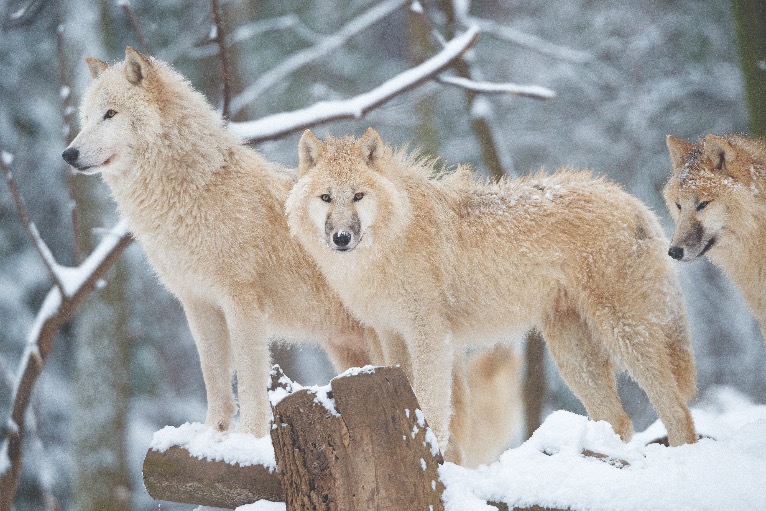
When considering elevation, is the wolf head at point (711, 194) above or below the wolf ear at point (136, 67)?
below

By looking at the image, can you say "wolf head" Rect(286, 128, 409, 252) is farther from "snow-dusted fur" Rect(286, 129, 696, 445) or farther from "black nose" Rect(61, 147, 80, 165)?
"black nose" Rect(61, 147, 80, 165)

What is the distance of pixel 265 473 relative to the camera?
400cm

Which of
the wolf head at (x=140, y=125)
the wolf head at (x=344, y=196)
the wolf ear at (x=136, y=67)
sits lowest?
the wolf head at (x=344, y=196)

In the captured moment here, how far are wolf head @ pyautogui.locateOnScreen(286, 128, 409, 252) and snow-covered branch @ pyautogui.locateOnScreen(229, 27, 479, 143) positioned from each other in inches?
76.8

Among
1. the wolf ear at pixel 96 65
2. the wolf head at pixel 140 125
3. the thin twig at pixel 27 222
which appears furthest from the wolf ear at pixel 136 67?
the thin twig at pixel 27 222

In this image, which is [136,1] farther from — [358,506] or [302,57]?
[358,506]

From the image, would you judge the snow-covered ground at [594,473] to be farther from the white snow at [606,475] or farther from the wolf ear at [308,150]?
the wolf ear at [308,150]

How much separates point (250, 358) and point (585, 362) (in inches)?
86.8

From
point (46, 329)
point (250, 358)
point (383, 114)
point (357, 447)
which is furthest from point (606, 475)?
point (383, 114)

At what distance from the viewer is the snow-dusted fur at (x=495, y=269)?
5074mm

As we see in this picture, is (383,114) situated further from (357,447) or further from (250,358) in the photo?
(357,447)

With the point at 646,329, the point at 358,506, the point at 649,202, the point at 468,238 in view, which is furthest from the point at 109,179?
the point at 649,202

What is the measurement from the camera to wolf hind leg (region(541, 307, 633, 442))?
556 cm

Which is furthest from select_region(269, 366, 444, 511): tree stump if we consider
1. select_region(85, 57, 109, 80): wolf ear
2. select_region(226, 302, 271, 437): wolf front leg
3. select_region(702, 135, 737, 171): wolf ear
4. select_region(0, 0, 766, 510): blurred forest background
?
select_region(0, 0, 766, 510): blurred forest background
